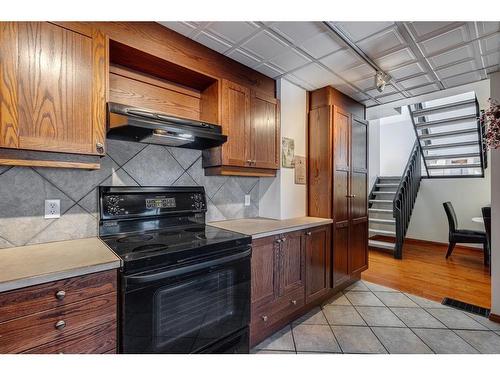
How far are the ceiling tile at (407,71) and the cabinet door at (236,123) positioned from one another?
144 cm

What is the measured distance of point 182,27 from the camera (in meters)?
1.72

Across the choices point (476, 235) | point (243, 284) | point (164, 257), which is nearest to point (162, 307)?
point (164, 257)

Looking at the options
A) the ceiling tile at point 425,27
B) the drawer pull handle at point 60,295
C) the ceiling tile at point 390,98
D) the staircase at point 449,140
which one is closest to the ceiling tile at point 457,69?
the ceiling tile at point 390,98

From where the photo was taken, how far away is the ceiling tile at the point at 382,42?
1777mm

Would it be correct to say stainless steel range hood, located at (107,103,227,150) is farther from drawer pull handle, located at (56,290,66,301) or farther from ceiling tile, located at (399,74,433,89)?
ceiling tile, located at (399,74,433,89)

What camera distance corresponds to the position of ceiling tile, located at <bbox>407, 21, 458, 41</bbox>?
1.66 metres

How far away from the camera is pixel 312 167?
9.22 feet

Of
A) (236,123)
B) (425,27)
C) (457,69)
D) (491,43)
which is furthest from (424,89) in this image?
(236,123)

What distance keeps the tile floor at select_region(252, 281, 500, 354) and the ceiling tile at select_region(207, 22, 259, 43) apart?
7.75ft

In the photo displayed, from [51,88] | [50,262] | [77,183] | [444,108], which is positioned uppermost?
[444,108]

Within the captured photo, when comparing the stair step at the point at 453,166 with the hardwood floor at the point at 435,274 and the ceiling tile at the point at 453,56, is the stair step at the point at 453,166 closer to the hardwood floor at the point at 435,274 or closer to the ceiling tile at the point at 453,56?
the hardwood floor at the point at 435,274

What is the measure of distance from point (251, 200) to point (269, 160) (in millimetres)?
517

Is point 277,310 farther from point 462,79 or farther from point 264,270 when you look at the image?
point 462,79

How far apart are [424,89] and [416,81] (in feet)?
0.96
